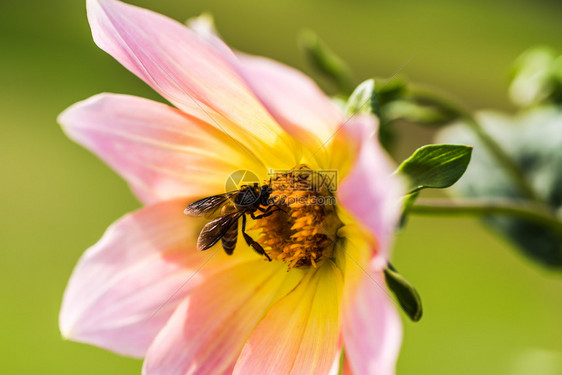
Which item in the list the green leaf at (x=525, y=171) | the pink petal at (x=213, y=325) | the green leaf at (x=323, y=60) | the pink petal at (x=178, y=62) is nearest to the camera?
the pink petal at (x=178, y=62)

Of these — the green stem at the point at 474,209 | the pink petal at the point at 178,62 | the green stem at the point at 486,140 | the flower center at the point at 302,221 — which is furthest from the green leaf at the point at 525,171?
the pink petal at the point at 178,62

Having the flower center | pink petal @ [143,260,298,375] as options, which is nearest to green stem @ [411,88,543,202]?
the flower center

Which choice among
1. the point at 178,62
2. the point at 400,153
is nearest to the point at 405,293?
the point at 178,62

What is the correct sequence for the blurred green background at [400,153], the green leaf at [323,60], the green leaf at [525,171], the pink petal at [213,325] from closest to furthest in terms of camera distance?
the pink petal at [213,325] → the green leaf at [323,60] → the green leaf at [525,171] → the blurred green background at [400,153]

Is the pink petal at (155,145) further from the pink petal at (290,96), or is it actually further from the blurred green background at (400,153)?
the blurred green background at (400,153)

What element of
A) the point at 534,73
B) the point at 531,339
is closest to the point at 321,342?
the point at 534,73

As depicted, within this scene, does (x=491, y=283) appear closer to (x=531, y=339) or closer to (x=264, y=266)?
(x=531, y=339)
